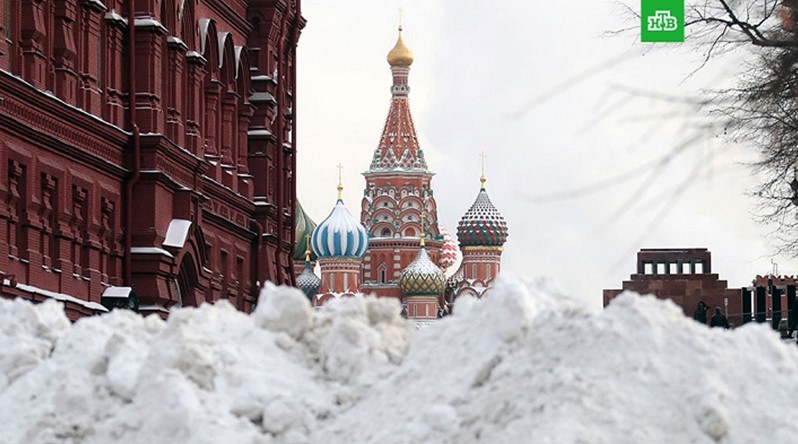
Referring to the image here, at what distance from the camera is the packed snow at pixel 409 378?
7.60m

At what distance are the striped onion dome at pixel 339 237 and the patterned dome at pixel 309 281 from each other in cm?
133

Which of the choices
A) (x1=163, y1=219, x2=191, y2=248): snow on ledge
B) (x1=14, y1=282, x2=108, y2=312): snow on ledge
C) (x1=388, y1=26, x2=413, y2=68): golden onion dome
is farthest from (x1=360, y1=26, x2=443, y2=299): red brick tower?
(x1=14, y1=282, x2=108, y2=312): snow on ledge

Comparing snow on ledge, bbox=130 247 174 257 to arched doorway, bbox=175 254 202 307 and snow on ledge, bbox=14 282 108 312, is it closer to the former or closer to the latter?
arched doorway, bbox=175 254 202 307

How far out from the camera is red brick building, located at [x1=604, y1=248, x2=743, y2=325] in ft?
142

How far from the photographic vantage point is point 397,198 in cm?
12006

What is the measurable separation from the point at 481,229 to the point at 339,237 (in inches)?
361

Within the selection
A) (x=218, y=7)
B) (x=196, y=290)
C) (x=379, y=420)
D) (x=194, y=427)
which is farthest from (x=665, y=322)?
(x=218, y=7)

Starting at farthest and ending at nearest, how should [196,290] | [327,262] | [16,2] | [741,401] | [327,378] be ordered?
[327,262] → [196,290] → [16,2] → [327,378] → [741,401]

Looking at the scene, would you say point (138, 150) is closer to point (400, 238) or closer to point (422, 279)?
point (422, 279)

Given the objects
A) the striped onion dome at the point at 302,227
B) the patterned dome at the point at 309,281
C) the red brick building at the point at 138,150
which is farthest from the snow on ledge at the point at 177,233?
the patterned dome at the point at 309,281

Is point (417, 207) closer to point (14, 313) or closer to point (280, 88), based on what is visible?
point (280, 88)

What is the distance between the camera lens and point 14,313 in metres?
9.59

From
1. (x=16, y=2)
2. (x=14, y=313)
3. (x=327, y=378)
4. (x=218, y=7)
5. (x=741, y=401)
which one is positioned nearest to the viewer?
(x=741, y=401)

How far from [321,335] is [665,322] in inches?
57.5
